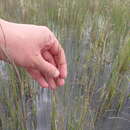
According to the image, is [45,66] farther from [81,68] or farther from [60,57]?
[81,68]

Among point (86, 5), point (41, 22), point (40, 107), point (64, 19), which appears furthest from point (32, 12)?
point (40, 107)

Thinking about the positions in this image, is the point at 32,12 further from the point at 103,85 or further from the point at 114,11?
the point at 103,85

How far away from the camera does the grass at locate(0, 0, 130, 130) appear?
1.17 metres

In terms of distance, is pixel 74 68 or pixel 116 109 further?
pixel 74 68

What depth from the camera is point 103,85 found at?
1.67 m

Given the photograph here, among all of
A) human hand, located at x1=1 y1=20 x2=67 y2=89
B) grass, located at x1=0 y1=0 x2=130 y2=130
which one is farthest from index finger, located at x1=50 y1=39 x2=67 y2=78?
grass, located at x1=0 y1=0 x2=130 y2=130

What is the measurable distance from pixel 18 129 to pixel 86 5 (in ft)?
6.14

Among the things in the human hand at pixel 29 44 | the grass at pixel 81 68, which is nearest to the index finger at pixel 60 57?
the human hand at pixel 29 44

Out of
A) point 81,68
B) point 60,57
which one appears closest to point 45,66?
point 60,57

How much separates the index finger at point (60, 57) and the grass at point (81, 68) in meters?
0.12

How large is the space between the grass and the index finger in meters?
0.12

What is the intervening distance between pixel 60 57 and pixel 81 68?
0.80 m

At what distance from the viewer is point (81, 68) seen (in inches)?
68.1

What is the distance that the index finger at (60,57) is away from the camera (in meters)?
0.95
